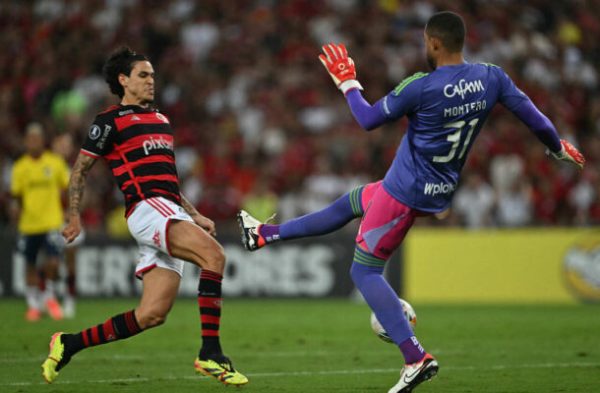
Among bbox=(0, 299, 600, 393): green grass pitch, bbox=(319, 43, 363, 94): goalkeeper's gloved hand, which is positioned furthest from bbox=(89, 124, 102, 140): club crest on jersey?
bbox=(0, 299, 600, 393): green grass pitch

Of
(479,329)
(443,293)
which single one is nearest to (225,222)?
(443,293)

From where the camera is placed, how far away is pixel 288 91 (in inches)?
879

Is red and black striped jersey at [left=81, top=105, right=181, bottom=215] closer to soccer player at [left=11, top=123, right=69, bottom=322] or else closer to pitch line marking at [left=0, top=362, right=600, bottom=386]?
pitch line marking at [left=0, top=362, right=600, bottom=386]

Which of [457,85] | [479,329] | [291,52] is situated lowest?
[479,329]

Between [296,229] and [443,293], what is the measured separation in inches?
429

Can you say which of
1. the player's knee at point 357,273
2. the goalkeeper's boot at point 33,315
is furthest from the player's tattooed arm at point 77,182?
the goalkeeper's boot at point 33,315

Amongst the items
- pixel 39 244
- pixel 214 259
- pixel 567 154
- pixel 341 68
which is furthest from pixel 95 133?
pixel 39 244

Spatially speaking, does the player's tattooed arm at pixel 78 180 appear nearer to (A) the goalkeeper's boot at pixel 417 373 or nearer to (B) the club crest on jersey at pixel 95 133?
(B) the club crest on jersey at pixel 95 133

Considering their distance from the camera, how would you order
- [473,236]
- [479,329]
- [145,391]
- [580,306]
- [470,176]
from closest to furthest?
[145,391], [479,329], [580,306], [473,236], [470,176]

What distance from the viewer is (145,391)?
7984mm

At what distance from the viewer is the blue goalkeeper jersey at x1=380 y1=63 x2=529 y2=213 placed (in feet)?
23.6

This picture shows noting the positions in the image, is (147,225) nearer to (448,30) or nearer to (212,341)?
(212,341)

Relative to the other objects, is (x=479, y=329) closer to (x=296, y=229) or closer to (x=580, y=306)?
(x=580, y=306)

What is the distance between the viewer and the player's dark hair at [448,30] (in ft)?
23.6
